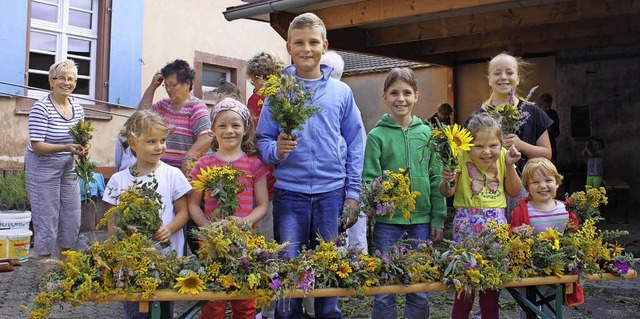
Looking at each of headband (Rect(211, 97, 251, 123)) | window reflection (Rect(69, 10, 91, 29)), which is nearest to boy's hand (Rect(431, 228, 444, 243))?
headband (Rect(211, 97, 251, 123))

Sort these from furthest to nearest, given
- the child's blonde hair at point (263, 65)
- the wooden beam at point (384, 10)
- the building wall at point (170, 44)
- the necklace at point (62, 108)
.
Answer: the building wall at point (170, 44) < the wooden beam at point (384, 10) < the necklace at point (62, 108) < the child's blonde hair at point (263, 65)

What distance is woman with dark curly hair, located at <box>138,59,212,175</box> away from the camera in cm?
434

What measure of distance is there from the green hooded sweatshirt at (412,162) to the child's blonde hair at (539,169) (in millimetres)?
482

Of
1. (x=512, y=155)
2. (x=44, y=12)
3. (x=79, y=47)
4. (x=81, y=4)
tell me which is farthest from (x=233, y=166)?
(x=81, y=4)

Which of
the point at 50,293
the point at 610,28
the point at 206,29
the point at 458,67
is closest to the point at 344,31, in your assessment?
the point at 206,29

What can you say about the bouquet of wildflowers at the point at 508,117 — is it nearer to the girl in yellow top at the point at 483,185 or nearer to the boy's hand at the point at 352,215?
the girl in yellow top at the point at 483,185

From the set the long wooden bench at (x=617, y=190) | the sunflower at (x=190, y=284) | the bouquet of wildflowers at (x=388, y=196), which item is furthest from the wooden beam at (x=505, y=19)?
the sunflower at (x=190, y=284)

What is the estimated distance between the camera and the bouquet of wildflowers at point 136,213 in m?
2.91

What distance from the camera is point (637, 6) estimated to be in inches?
279

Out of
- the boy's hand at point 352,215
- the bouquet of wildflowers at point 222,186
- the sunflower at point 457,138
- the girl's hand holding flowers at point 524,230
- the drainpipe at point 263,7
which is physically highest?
the drainpipe at point 263,7

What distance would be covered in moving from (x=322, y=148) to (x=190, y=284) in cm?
107

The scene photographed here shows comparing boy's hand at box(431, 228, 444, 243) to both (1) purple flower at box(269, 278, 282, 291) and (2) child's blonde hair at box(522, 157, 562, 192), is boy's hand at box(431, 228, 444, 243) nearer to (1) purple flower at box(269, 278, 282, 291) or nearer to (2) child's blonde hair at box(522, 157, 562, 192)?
(2) child's blonde hair at box(522, 157, 562, 192)

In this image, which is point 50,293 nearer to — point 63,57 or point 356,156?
point 356,156

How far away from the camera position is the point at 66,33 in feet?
29.7
